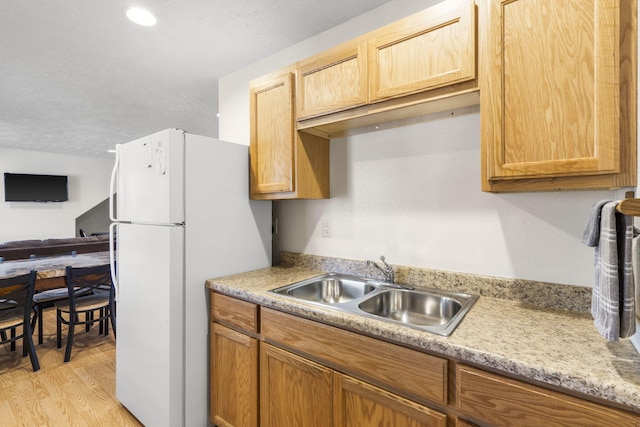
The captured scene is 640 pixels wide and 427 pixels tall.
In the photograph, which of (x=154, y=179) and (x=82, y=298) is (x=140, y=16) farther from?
(x=82, y=298)

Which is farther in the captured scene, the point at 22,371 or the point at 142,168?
the point at 22,371

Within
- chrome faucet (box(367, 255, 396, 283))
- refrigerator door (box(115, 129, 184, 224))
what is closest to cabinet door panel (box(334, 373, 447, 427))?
chrome faucet (box(367, 255, 396, 283))

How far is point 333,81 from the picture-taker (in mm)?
1638

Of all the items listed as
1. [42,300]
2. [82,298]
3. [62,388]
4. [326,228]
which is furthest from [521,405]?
[42,300]

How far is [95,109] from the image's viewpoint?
143 inches

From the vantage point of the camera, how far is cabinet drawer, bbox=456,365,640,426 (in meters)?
0.79

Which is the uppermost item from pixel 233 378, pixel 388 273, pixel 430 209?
pixel 430 209

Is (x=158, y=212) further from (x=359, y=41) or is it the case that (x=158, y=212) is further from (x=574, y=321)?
(x=574, y=321)

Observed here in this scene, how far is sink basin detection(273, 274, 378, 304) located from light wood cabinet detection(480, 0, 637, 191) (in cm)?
89

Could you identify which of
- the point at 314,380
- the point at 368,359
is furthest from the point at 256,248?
the point at 368,359

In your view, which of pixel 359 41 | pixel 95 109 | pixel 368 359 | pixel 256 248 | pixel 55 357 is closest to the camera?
pixel 368 359

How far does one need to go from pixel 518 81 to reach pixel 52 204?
336 inches

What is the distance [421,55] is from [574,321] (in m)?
1.21

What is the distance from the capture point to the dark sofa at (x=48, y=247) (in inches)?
166
